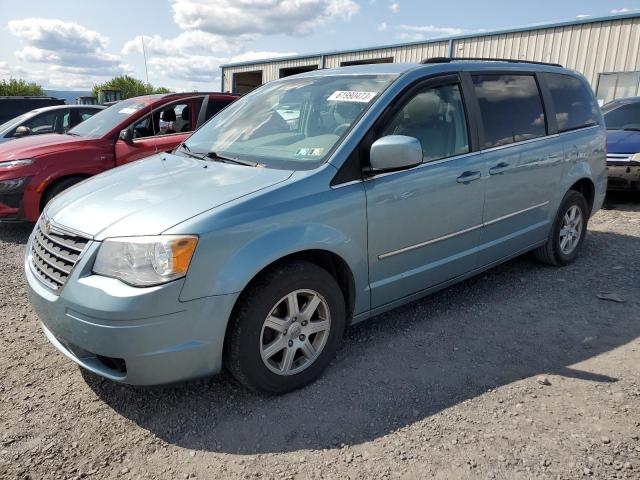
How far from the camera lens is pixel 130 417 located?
8.48ft

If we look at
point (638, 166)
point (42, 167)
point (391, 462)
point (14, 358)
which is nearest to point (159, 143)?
point (42, 167)

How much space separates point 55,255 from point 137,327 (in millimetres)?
721

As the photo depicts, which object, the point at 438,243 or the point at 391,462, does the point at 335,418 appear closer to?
the point at 391,462

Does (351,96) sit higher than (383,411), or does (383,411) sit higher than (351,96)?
(351,96)

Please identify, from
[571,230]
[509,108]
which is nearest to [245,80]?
[571,230]

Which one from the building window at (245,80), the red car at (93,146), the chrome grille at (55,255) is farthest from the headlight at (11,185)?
the building window at (245,80)

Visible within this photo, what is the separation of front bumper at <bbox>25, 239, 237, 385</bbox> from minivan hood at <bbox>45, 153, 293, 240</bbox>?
21 cm

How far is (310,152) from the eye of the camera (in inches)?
117

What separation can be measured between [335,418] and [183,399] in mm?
846

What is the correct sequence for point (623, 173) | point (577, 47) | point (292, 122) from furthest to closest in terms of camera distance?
1. point (577, 47)
2. point (623, 173)
3. point (292, 122)

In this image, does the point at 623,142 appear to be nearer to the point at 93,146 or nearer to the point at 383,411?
the point at 383,411

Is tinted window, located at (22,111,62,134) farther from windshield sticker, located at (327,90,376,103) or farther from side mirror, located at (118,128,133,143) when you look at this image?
windshield sticker, located at (327,90,376,103)

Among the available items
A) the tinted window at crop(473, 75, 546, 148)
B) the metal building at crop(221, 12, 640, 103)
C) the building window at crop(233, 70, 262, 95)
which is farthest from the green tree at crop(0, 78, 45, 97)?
the tinted window at crop(473, 75, 546, 148)

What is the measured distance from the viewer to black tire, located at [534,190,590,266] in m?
4.60
